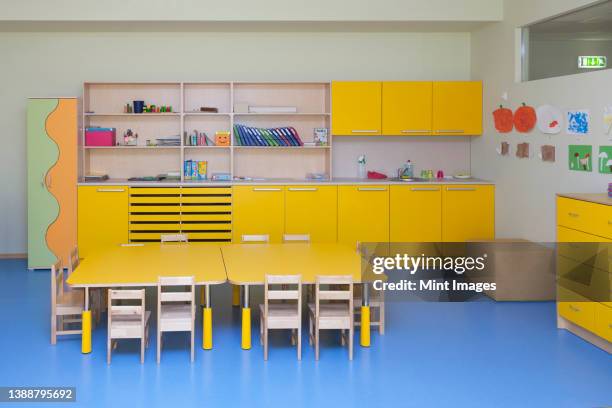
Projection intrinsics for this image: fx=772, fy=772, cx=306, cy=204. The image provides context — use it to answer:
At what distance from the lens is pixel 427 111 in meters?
9.75

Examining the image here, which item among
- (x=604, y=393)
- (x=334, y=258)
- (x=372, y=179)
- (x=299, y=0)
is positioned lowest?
(x=604, y=393)

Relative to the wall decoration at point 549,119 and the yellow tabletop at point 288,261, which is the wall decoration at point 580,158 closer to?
the wall decoration at point 549,119

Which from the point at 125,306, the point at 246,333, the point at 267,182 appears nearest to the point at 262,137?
the point at 267,182

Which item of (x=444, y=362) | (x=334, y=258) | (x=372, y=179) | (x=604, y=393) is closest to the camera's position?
(x=604, y=393)

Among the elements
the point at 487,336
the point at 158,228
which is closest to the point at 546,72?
the point at 487,336

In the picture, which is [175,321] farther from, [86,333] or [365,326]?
[365,326]

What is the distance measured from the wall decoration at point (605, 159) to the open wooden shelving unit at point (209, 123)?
3819 mm

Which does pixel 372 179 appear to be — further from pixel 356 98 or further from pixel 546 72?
pixel 546 72

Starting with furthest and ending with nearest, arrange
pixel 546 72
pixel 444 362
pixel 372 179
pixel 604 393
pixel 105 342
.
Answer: pixel 372 179, pixel 546 72, pixel 105 342, pixel 444 362, pixel 604 393

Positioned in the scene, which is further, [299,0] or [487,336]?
[299,0]

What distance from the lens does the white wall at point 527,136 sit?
7152mm

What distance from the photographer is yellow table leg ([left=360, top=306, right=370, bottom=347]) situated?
613 centimetres

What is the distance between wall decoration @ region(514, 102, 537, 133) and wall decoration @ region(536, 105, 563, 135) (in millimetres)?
130

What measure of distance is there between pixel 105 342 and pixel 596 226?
4.06 metres
